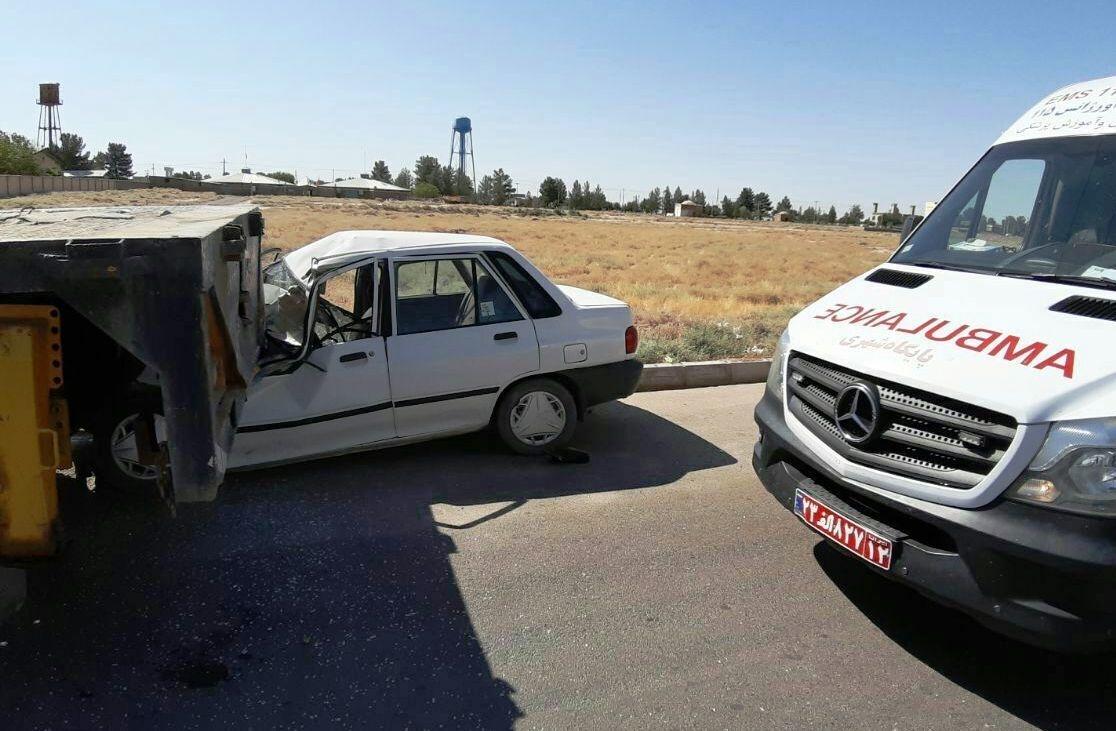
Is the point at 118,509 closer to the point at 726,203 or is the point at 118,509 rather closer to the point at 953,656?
the point at 953,656

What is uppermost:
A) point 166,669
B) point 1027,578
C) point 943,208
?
point 943,208

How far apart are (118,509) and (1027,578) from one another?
4.38m

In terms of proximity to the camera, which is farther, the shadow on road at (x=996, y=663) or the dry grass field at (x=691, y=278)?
the dry grass field at (x=691, y=278)

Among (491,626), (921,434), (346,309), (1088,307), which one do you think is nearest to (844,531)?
(921,434)

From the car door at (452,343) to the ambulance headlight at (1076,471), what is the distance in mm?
3250

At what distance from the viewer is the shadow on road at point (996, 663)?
2.92 m

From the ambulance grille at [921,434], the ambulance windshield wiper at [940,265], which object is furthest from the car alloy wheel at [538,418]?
the ambulance windshield wiper at [940,265]

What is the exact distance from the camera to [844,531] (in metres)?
3.21

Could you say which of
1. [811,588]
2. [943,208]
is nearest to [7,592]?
[811,588]

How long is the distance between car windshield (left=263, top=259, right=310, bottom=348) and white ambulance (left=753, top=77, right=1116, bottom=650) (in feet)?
9.60

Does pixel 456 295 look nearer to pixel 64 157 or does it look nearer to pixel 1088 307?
pixel 1088 307

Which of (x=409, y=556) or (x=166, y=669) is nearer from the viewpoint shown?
(x=166, y=669)

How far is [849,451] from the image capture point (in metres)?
3.25

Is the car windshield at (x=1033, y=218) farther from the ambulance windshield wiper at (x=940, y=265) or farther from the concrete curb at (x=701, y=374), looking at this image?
the concrete curb at (x=701, y=374)
